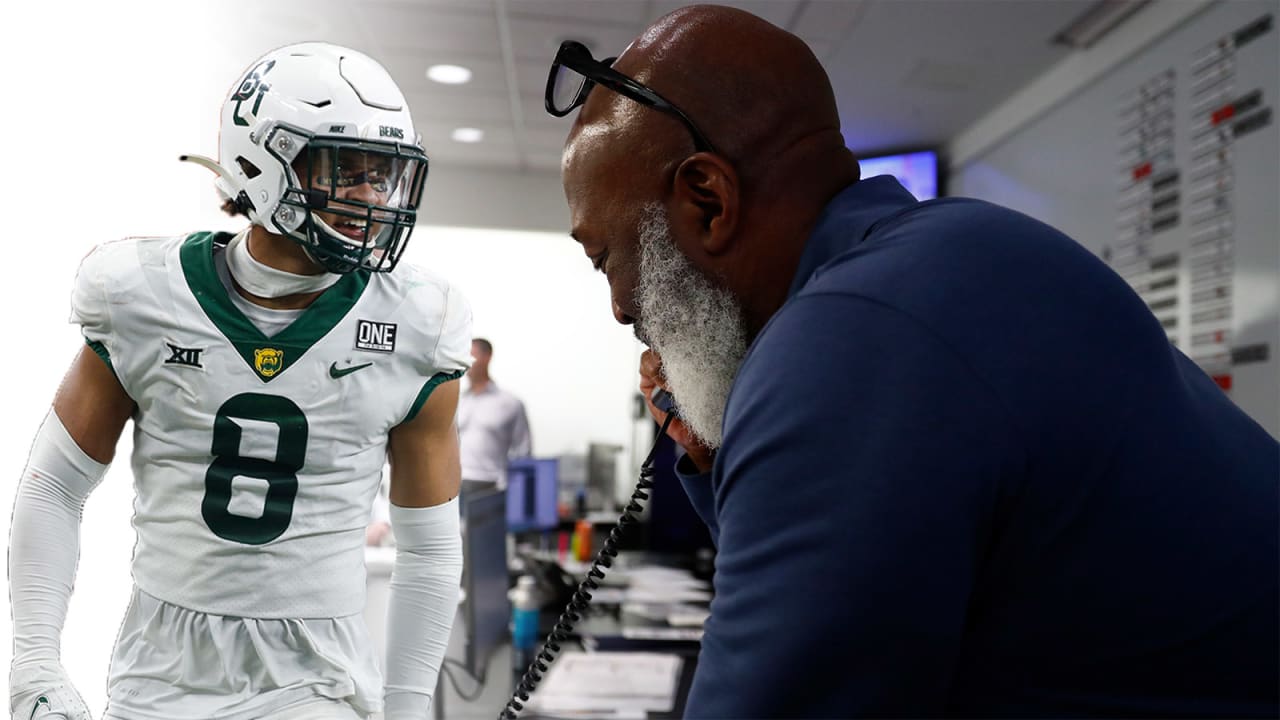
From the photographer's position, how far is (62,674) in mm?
1262

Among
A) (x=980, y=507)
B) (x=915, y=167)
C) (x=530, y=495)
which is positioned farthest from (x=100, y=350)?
(x=915, y=167)

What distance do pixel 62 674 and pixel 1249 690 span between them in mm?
1409

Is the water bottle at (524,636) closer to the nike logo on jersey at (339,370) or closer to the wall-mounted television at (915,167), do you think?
the nike logo on jersey at (339,370)

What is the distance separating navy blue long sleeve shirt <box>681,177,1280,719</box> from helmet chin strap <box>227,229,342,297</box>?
95cm

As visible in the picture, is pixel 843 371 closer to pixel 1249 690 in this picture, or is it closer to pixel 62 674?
pixel 1249 690

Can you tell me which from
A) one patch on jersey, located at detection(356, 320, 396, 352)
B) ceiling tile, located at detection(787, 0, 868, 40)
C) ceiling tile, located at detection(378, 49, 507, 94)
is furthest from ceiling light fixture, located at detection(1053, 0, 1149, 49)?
one patch on jersey, located at detection(356, 320, 396, 352)

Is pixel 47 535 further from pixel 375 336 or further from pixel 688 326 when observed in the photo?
pixel 688 326

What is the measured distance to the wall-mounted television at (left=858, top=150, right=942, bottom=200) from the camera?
584 centimetres

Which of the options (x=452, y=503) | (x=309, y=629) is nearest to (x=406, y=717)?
(x=309, y=629)

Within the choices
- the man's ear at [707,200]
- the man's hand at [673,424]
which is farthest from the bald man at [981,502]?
the man's hand at [673,424]

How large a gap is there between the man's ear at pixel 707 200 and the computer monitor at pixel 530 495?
3.30 m

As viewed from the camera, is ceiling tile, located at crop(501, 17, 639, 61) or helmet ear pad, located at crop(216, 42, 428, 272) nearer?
helmet ear pad, located at crop(216, 42, 428, 272)

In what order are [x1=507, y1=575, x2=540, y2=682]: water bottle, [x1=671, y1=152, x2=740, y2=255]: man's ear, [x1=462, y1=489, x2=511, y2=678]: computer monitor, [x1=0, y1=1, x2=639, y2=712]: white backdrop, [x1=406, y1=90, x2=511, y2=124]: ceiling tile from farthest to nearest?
[x1=406, y1=90, x2=511, y2=124]: ceiling tile, [x1=507, y1=575, x2=540, y2=682]: water bottle, [x1=462, y1=489, x2=511, y2=678]: computer monitor, [x1=0, y1=1, x2=639, y2=712]: white backdrop, [x1=671, y1=152, x2=740, y2=255]: man's ear

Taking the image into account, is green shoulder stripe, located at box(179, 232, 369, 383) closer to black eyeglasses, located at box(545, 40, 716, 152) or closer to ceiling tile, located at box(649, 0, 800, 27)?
black eyeglasses, located at box(545, 40, 716, 152)
